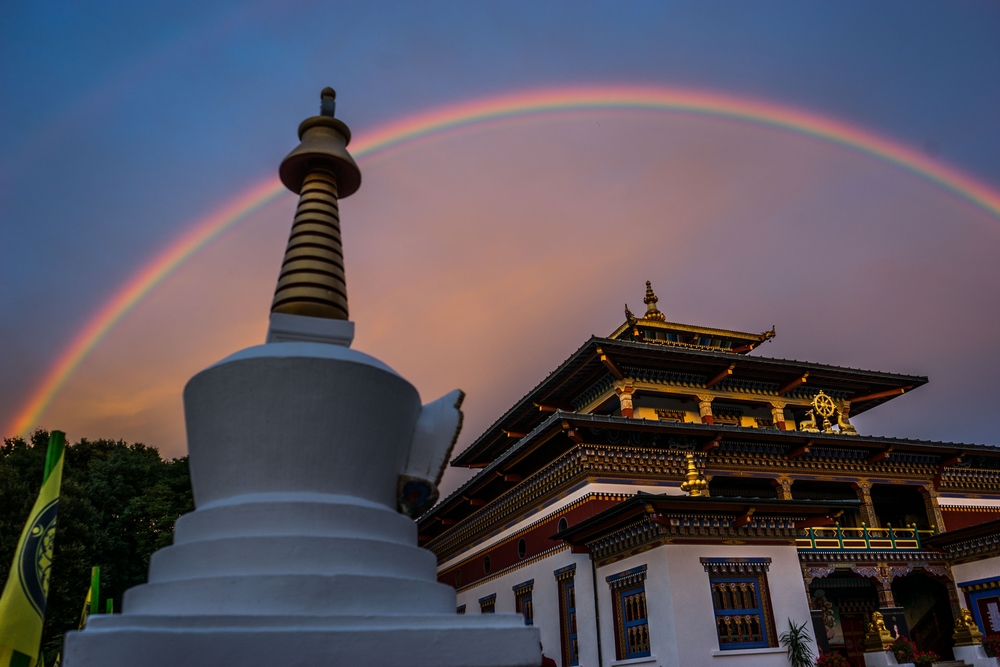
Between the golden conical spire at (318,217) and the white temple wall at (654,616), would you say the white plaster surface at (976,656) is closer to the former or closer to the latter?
the white temple wall at (654,616)

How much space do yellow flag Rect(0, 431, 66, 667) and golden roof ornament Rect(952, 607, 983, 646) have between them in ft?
73.1

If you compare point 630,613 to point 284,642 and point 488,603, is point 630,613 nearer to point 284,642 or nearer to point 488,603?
point 488,603

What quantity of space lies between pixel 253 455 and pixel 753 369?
2349cm

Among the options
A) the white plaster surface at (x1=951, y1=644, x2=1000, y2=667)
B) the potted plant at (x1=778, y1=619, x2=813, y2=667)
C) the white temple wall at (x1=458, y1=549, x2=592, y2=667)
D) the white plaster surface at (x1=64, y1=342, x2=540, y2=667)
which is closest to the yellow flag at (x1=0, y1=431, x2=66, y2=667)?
the white plaster surface at (x1=64, y1=342, x2=540, y2=667)

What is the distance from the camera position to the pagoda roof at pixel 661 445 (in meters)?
19.1

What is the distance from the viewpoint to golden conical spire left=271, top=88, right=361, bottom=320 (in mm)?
6039

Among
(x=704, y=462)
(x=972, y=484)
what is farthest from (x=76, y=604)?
(x=972, y=484)

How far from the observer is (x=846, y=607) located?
22.1m

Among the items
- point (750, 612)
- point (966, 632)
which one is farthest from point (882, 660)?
point (750, 612)

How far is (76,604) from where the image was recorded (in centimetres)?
2725

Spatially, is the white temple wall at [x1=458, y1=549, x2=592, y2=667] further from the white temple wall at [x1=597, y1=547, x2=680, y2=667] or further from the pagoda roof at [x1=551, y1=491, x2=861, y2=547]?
the pagoda roof at [x1=551, y1=491, x2=861, y2=547]

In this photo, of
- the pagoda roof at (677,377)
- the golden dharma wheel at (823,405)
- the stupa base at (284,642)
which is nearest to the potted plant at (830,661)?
the pagoda roof at (677,377)

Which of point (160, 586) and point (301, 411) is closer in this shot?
point (160, 586)

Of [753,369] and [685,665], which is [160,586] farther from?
[753,369]
